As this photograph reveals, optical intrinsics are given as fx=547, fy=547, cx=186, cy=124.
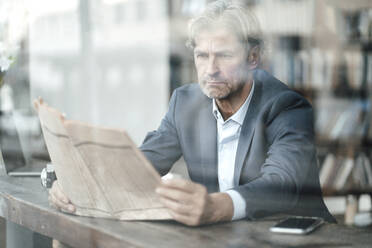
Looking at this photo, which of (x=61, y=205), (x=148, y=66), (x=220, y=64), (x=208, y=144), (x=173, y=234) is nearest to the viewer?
(x=173, y=234)

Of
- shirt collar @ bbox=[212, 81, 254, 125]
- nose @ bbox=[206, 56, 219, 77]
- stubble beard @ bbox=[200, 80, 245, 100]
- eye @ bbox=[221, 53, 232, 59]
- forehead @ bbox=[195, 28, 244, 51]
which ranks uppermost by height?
forehead @ bbox=[195, 28, 244, 51]

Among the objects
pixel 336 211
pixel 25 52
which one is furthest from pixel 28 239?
pixel 336 211

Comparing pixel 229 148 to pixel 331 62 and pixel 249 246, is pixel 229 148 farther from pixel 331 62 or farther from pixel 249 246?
pixel 331 62

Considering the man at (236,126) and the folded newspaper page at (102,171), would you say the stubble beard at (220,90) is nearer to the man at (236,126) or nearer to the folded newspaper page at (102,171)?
the man at (236,126)

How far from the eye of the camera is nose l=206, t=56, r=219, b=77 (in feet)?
4.49

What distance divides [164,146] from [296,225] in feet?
1.90

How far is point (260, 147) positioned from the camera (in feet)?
4.53

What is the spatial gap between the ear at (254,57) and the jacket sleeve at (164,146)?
26 centimetres

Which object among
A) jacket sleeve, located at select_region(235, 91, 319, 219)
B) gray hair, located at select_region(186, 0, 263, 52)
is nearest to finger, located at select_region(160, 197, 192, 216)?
jacket sleeve, located at select_region(235, 91, 319, 219)

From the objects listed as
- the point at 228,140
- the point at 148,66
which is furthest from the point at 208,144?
the point at 148,66

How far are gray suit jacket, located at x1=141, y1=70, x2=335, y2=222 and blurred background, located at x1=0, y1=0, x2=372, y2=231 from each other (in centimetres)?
68

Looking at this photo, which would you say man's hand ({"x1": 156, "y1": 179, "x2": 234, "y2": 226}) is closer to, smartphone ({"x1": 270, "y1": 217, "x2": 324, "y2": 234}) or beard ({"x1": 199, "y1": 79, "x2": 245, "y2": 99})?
smartphone ({"x1": 270, "y1": 217, "x2": 324, "y2": 234})

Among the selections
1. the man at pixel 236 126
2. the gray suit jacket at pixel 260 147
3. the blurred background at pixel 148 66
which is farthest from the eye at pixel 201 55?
the blurred background at pixel 148 66

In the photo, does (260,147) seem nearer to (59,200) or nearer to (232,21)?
(232,21)
